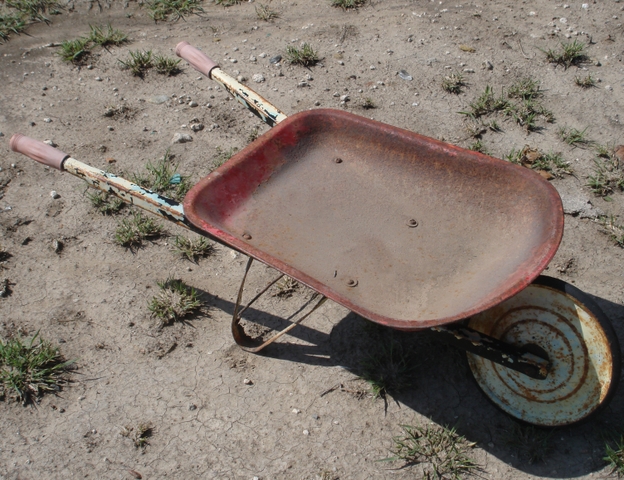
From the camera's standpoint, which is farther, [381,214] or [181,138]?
[181,138]

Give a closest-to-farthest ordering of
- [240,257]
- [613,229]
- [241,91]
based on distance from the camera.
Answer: [241,91], [613,229], [240,257]

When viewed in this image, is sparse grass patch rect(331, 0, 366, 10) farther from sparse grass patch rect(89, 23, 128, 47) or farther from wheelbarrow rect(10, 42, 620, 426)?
wheelbarrow rect(10, 42, 620, 426)

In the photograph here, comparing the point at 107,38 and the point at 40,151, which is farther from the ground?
the point at 40,151

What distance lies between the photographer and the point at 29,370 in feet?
9.82

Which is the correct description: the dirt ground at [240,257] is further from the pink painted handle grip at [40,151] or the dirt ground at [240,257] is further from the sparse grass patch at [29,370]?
the pink painted handle grip at [40,151]

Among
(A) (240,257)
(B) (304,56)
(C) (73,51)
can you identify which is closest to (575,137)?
(B) (304,56)

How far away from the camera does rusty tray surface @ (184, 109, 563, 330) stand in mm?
2492

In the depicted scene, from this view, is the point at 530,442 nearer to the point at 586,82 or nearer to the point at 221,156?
the point at 221,156

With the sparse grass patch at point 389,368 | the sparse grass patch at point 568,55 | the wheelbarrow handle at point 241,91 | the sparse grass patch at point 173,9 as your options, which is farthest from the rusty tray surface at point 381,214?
the sparse grass patch at point 173,9

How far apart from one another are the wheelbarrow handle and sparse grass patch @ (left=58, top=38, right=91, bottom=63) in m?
2.16

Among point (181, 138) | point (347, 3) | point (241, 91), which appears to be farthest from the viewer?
point (347, 3)

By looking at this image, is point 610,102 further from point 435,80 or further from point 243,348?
point 243,348

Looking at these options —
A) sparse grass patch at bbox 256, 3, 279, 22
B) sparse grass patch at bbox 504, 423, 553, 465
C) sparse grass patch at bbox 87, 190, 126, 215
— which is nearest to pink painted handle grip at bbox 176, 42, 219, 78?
sparse grass patch at bbox 87, 190, 126, 215

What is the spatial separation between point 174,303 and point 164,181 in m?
1.03
